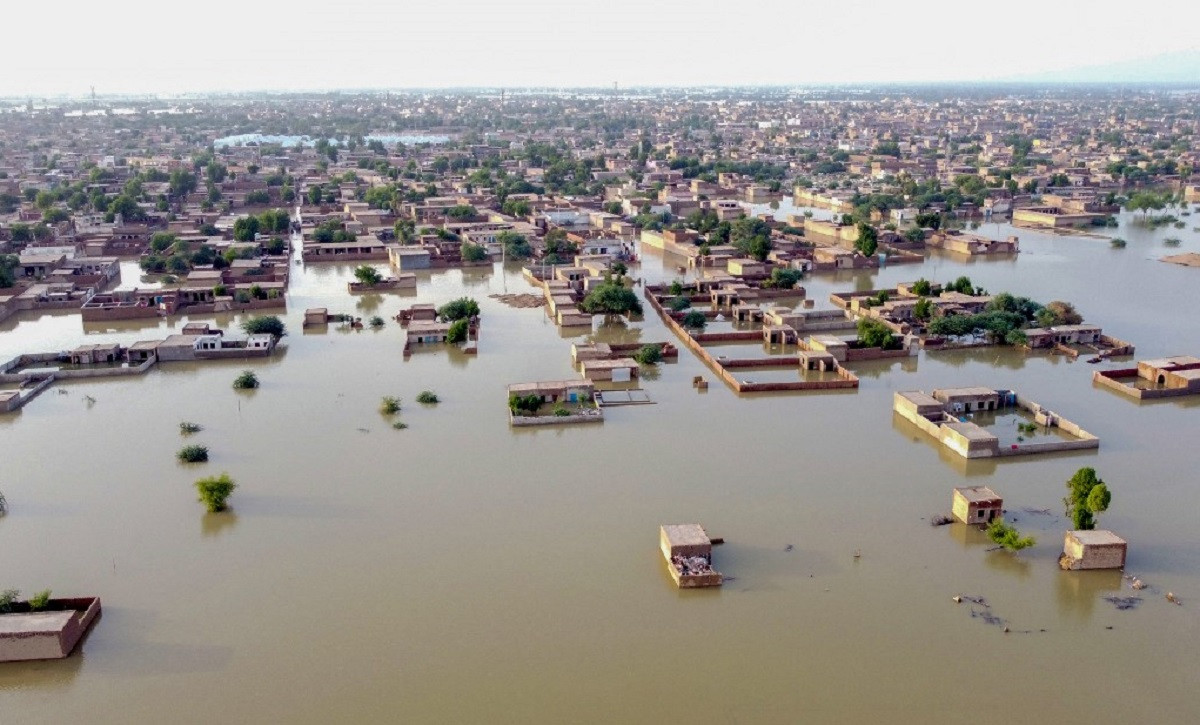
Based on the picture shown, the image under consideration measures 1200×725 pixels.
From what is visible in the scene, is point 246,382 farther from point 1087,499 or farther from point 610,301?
point 1087,499

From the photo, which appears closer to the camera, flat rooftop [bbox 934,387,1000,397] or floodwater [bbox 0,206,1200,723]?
floodwater [bbox 0,206,1200,723]

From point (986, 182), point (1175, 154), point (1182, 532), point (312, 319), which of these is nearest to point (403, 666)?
point (1182, 532)

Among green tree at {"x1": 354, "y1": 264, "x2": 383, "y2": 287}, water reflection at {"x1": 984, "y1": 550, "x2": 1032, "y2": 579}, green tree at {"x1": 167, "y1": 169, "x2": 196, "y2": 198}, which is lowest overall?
water reflection at {"x1": 984, "y1": 550, "x2": 1032, "y2": 579}

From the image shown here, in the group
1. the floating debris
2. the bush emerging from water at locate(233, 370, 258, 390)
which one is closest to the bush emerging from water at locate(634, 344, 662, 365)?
the bush emerging from water at locate(233, 370, 258, 390)

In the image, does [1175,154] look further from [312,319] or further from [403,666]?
[403,666]

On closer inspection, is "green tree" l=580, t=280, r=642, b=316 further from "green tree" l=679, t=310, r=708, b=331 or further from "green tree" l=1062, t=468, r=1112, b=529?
"green tree" l=1062, t=468, r=1112, b=529
